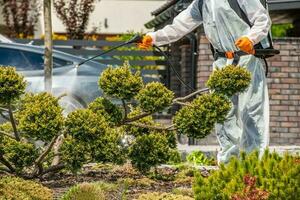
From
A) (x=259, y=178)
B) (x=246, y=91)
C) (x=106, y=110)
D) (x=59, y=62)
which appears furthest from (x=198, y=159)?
(x=259, y=178)

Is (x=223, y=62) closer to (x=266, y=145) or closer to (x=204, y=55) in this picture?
(x=266, y=145)

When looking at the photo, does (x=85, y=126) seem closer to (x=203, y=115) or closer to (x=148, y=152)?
(x=148, y=152)

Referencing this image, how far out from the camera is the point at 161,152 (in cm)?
999

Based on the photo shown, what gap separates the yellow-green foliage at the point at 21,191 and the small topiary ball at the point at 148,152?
1.53 m

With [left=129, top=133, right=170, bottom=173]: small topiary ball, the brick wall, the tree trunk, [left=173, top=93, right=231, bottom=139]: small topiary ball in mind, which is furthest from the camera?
the brick wall

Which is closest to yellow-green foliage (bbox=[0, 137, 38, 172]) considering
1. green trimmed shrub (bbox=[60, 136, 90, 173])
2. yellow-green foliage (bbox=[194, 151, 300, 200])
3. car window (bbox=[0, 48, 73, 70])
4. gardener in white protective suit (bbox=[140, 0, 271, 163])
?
green trimmed shrub (bbox=[60, 136, 90, 173])

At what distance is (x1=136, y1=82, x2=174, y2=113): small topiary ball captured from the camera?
966 centimetres

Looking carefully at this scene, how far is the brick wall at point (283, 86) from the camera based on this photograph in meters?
17.0

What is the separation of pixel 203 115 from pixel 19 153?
158 cm

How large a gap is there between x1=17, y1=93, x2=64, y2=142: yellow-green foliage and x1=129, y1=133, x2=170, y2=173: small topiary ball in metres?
0.84

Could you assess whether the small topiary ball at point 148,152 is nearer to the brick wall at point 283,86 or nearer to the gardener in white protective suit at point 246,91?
the gardener in white protective suit at point 246,91

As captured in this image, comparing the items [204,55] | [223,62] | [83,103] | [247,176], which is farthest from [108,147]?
[204,55]

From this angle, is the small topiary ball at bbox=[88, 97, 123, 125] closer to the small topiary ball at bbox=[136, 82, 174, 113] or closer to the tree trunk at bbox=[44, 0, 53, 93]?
the small topiary ball at bbox=[136, 82, 174, 113]

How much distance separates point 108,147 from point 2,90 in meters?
0.99
